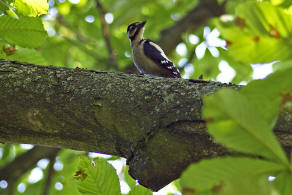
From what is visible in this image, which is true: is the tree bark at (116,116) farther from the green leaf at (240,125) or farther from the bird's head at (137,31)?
the bird's head at (137,31)

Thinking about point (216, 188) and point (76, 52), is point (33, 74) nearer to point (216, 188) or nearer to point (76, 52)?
point (216, 188)

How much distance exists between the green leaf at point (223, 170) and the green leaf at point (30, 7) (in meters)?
1.47

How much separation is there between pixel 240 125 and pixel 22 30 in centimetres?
180

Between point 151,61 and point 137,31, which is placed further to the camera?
point 137,31

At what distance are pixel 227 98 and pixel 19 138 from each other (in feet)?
5.76

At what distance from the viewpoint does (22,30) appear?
8.08ft

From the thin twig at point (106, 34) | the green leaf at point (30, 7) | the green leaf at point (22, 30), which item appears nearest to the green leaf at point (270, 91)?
the green leaf at point (30, 7)

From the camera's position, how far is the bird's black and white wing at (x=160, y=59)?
5.09 metres

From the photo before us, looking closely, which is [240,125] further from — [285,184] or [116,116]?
[116,116]

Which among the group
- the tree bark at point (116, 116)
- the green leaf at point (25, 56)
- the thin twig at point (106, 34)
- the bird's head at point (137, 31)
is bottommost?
the tree bark at point (116, 116)

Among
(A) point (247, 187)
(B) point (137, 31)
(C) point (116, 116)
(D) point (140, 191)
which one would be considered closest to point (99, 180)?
(D) point (140, 191)

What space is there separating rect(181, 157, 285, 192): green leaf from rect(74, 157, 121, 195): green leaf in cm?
90

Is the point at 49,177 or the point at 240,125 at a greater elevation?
the point at 49,177

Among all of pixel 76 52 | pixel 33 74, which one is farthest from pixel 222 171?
pixel 76 52
